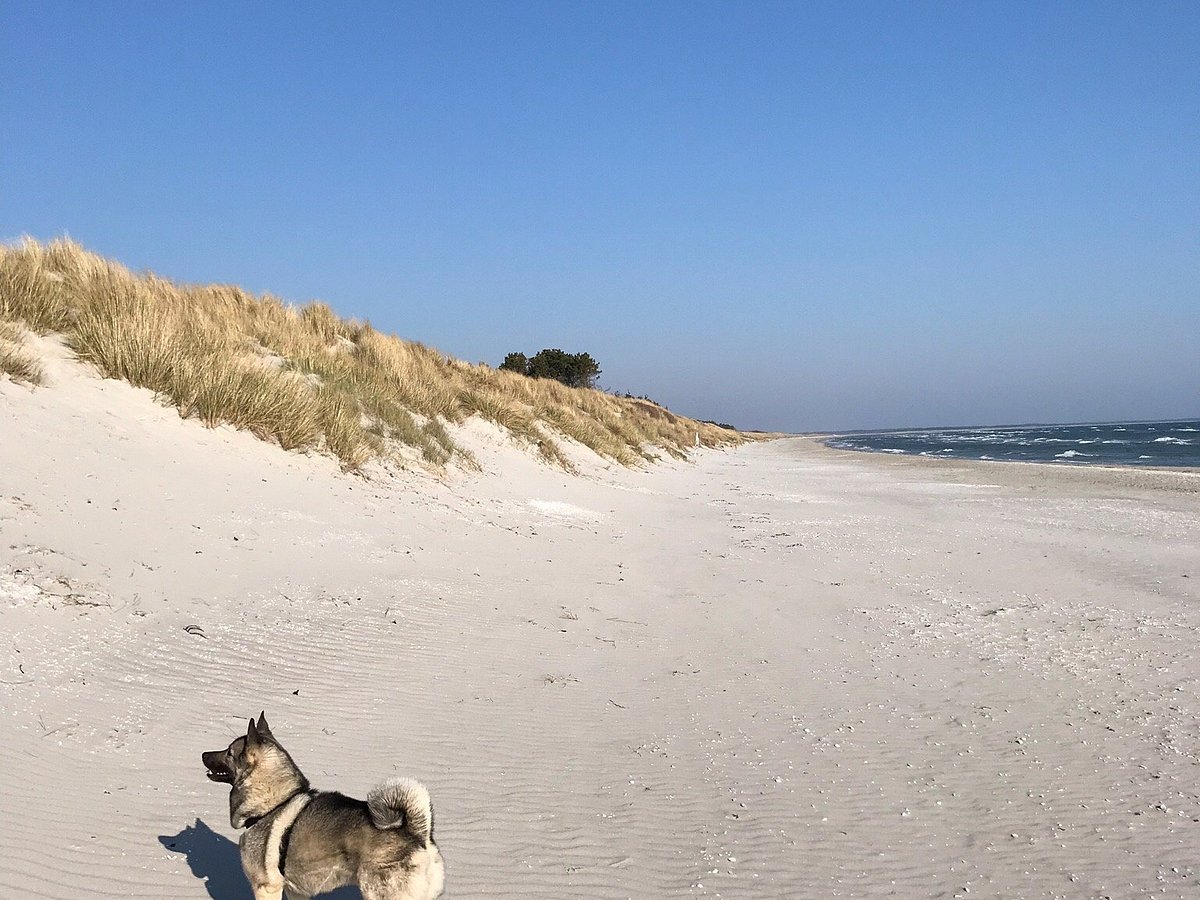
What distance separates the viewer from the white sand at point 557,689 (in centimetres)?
290

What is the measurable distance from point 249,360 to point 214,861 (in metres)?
8.98

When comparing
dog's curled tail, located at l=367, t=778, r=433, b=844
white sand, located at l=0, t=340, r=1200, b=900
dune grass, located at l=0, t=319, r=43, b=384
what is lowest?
white sand, located at l=0, t=340, r=1200, b=900

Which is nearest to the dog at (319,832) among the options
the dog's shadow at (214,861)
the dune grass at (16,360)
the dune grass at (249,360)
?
the dog's shadow at (214,861)

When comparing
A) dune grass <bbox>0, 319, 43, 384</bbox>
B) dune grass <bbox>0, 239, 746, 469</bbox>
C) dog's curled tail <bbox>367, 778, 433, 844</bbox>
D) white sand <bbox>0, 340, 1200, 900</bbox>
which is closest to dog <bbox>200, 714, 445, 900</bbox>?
dog's curled tail <bbox>367, 778, 433, 844</bbox>

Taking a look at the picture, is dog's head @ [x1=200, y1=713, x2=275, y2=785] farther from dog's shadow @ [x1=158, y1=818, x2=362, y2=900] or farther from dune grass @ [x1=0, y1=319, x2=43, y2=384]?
dune grass @ [x1=0, y1=319, x2=43, y2=384]

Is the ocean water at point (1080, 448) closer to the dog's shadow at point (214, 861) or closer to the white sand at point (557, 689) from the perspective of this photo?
the white sand at point (557, 689)

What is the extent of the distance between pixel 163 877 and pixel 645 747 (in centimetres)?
221

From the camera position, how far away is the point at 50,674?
3.66 metres

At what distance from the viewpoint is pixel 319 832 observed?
7.39 feet

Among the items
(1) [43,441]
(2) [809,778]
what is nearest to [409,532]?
(1) [43,441]

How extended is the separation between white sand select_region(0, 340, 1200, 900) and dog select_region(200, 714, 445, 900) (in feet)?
1.34

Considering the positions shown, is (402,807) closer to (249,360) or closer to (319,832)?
(319,832)

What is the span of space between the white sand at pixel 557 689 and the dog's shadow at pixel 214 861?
0.02 m

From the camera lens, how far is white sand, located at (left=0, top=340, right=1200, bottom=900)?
9.52ft
